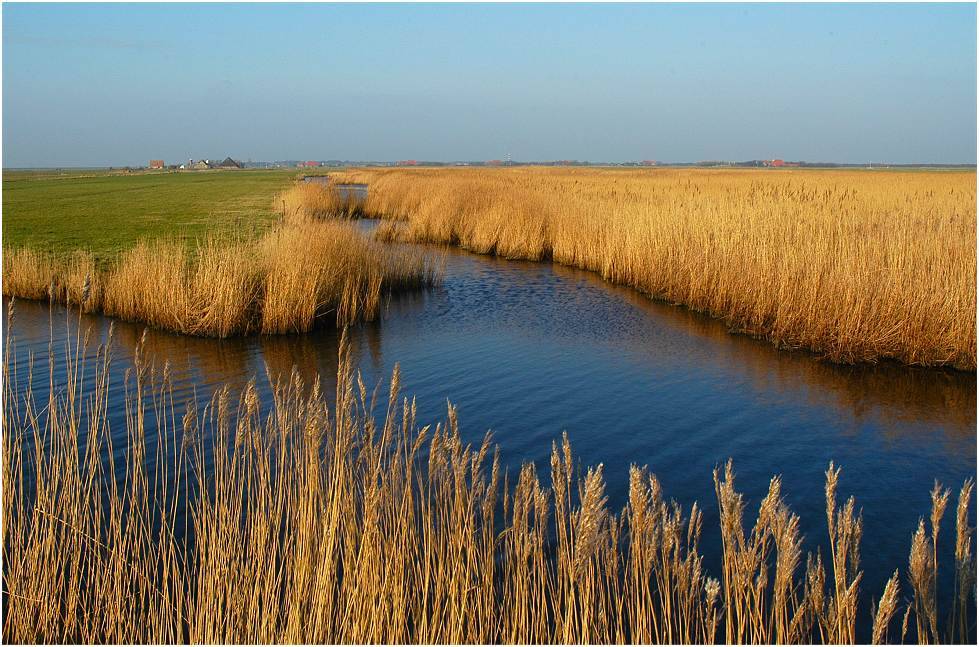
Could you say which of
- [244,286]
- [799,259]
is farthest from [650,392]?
[244,286]

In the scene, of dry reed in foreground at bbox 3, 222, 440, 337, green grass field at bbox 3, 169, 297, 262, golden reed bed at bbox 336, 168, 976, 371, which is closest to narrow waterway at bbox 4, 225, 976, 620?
dry reed in foreground at bbox 3, 222, 440, 337

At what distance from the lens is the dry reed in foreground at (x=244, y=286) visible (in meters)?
10.7

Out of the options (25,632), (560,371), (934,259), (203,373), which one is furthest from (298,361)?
(934,259)

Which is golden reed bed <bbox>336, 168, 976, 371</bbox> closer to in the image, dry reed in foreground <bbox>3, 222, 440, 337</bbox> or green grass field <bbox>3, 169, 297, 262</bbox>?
dry reed in foreground <bbox>3, 222, 440, 337</bbox>

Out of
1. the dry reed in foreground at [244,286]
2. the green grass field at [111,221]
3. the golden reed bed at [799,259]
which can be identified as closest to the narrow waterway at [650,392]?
the dry reed in foreground at [244,286]

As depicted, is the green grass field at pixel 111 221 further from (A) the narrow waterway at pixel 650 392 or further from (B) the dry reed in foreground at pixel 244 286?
(A) the narrow waterway at pixel 650 392

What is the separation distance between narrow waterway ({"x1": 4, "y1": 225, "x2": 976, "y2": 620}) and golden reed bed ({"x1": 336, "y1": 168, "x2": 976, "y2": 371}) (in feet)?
1.35

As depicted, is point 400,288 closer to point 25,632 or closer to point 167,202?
point 25,632

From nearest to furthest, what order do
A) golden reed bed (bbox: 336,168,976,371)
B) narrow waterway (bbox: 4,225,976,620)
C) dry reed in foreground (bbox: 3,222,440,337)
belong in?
narrow waterway (bbox: 4,225,976,620)
golden reed bed (bbox: 336,168,976,371)
dry reed in foreground (bbox: 3,222,440,337)

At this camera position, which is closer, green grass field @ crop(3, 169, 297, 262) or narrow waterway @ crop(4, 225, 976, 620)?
narrow waterway @ crop(4, 225, 976, 620)

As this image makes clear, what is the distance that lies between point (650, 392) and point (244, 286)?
583cm

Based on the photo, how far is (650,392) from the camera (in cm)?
826

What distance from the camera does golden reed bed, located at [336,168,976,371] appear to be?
8.91 m

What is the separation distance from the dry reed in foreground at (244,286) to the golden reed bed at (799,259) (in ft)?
16.6
